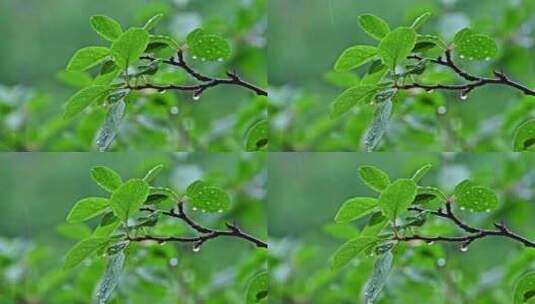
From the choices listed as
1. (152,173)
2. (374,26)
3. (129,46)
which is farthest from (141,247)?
(374,26)

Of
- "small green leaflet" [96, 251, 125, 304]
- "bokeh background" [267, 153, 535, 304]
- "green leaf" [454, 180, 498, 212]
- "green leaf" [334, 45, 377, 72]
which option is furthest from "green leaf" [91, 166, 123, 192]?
"green leaf" [454, 180, 498, 212]

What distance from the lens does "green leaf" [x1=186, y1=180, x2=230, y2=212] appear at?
1926 millimetres

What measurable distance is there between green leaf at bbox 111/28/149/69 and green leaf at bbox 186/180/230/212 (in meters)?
0.28

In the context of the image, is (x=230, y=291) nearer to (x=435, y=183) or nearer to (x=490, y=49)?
(x=435, y=183)

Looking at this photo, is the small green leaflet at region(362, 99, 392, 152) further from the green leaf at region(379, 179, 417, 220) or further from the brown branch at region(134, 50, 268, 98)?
the brown branch at region(134, 50, 268, 98)

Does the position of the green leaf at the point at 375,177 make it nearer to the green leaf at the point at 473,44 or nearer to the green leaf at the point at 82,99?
the green leaf at the point at 473,44

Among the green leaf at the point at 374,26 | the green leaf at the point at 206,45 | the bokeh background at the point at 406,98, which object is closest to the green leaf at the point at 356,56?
the green leaf at the point at 374,26

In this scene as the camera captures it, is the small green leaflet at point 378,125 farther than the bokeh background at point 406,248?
No

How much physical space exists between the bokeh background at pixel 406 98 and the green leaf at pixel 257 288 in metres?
0.28

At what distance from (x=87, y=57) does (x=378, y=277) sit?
2.32ft

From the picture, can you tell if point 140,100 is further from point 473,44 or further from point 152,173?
point 473,44

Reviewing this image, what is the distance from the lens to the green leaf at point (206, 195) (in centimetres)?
193

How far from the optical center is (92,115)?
206 cm

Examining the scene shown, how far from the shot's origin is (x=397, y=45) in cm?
183
